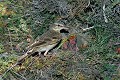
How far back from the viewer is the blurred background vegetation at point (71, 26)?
25.2 ft

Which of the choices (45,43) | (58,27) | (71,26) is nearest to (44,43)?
(45,43)

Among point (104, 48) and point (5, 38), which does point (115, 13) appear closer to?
point (104, 48)

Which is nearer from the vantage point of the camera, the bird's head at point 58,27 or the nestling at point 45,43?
the nestling at point 45,43

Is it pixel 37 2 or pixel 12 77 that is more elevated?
pixel 37 2

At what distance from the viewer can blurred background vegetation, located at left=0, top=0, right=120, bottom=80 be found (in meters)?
7.68

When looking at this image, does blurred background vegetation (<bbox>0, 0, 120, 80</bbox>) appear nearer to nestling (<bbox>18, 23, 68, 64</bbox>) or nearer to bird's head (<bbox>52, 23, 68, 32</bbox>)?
nestling (<bbox>18, 23, 68, 64</bbox>)

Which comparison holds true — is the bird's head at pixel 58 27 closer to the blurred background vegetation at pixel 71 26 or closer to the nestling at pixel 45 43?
the nestling at pixel 45 43

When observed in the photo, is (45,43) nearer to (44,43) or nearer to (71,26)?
(44,43)

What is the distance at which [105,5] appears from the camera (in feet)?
30.4

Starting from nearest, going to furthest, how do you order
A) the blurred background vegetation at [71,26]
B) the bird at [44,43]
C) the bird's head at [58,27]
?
the blurred background vegetation at [71,26] < the bird at [44,43] < the bird's head at [58,27]

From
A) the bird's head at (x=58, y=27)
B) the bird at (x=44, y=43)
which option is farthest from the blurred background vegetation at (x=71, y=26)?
the bird's head at (x=58, y=27)

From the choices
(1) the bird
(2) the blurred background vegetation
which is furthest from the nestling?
(2) the blurred background vegetation

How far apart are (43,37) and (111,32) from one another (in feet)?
5.19

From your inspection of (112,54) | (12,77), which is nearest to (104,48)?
(112,54)
